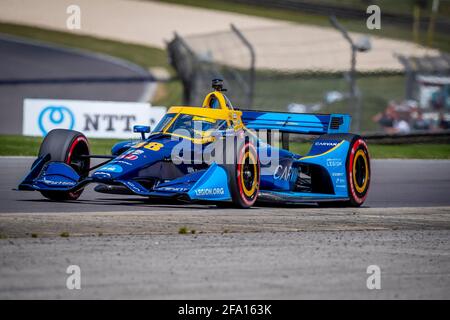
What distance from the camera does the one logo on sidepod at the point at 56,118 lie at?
20.0m

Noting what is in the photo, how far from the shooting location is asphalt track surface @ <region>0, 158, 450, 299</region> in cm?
623

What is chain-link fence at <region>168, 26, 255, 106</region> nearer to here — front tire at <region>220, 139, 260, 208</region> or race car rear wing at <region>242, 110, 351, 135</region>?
race car rear wing at <region>242, 110, 351, 135</region>

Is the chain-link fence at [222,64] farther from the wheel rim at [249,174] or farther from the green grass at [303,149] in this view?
the wheel rim at [249,174]

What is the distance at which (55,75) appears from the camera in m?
32.9

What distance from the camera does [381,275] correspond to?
6863mm

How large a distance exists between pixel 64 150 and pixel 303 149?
31.1ft

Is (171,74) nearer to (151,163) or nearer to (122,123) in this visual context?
(122,123)

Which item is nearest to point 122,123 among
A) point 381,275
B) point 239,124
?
point 239,124

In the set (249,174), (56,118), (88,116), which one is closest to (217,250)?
(249,174)

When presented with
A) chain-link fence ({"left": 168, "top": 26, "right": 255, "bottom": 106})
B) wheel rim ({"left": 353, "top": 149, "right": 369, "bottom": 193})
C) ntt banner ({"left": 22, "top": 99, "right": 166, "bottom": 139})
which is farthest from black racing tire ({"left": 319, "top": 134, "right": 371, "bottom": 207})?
chain-link fence ({"left": 168, "top": 26, "right": 255, "bottom": 106})

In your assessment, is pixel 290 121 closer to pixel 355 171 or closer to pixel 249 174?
pixel 355 171

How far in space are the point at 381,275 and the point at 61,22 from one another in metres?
40.2

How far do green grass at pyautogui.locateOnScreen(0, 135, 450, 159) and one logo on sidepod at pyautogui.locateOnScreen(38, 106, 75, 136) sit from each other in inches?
14.2

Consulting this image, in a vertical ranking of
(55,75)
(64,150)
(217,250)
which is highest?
(55,75)
